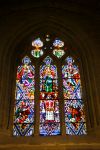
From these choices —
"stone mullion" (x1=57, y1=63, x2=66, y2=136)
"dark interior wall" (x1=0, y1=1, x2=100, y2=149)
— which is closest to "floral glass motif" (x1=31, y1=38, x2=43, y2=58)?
"dark interior wall" (x1=0, y1=1, x2=100, y2=149)

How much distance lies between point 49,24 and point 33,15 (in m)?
0.50

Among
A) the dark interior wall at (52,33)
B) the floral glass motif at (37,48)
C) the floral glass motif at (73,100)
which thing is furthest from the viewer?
the floral glass motif at (37,48)

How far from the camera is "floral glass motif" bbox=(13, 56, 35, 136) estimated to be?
747cm

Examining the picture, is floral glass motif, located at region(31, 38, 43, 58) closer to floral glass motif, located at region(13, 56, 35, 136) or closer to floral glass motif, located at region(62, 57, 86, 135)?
floral glass motif, located at region(13, 56, 35, 136)

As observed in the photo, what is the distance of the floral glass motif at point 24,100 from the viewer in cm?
747

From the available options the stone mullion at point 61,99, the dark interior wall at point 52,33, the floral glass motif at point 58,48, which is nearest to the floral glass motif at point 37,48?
the dark interior wall at point 52,33

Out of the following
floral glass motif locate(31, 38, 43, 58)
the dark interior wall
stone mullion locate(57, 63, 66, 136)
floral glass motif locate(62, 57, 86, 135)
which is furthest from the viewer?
floral glass motif locate(31, 38, 43, 58)

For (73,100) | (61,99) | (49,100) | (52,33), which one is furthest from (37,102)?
(52,33)

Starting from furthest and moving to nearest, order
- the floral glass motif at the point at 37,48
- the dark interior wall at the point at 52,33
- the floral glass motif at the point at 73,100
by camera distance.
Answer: the floral glass motif at the point at 37,48 < the dark interior wall at the point at 52,33 < the floral glass motif at the point at 73,100

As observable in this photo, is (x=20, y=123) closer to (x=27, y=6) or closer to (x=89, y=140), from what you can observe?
(x=89, y=140)

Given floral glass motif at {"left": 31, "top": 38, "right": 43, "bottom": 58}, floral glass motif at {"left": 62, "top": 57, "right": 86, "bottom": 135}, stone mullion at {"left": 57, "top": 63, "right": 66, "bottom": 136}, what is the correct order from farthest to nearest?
1. floral glass motif at {"left": 31, "top": 38, "right": 43, "bottom": 58}
2. floral glass motif at {"left": 62, "top": 57, "right": 86, "bottom": 135}
3. stone mullion at {"left": 57, "top": 63, "right": 66, "bottom": 136}

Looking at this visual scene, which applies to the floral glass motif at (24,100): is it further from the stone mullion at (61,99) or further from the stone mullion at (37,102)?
the stone mullion at (61,99)

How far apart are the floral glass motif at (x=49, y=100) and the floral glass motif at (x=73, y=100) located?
223 mm

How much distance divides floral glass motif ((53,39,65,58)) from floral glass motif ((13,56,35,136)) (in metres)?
0.76
